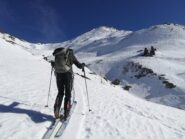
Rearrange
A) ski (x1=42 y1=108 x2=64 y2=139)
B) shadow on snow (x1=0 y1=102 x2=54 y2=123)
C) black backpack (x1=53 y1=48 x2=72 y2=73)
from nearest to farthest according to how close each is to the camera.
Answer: ski (x1=42 y1=108 x2=64 y2=139) < shadow on snow (x1=0 y1=102 x2=54 y2=123) < black backpack (x1=53 y1=48 x2=72 y2=73)

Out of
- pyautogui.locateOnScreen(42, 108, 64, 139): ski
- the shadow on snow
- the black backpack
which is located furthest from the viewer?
the black backpack

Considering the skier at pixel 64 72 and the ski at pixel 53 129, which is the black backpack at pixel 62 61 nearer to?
the skier at pixel 64 72

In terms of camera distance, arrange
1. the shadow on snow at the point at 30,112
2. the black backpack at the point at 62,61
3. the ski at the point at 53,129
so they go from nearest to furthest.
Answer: the ski at the point at 53,129 < the shadow on snow at the point at 30,112 < the black backpack at the point at 62,61

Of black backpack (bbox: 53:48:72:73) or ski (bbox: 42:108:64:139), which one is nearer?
ski (bbox: 42:108:64:139)

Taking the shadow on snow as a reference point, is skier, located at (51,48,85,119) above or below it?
above

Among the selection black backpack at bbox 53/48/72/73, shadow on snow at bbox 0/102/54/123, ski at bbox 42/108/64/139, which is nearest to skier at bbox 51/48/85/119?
black backpack at bbox 53/48/72/73

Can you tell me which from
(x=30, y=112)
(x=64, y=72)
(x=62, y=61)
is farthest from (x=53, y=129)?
(x=62, y=61)

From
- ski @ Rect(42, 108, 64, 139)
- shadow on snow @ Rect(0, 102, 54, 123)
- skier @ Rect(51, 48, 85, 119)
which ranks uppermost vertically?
skier @ Rect(51, 48, 85, 119)

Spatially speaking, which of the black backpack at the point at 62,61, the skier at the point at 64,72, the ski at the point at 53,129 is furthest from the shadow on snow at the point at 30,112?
the black backpack at the point at 62,61

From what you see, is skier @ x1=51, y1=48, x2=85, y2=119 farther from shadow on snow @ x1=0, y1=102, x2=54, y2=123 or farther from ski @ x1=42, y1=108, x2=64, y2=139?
shadow on snow @ x1=0, y1=102, x2=54, y2=123

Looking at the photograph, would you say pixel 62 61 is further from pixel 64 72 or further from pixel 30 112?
pixel 30 112

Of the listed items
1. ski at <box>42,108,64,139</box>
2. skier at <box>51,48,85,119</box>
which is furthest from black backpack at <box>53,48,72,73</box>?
ski at <box>42,108,64,139</box>

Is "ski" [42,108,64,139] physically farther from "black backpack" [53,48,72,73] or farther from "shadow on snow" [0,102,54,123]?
"black backpack" [53,48,72,73]

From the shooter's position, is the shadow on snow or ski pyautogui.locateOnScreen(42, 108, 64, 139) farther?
the shadow on snow
